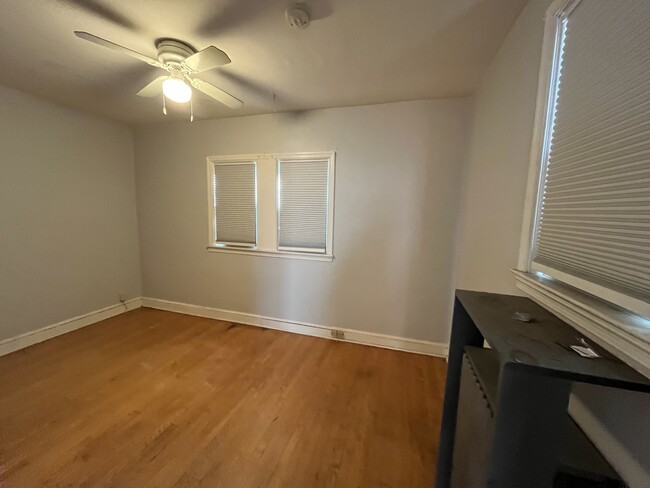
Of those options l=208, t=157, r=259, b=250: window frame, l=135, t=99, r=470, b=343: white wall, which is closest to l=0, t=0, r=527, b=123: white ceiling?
l=135, t=99, r=470, b=343: white wall

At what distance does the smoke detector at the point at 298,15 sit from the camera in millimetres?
1339

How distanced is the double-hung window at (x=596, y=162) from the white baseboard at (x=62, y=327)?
4291mm

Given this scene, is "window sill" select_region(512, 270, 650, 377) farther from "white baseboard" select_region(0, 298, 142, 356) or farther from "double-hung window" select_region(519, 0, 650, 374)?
"white baseboard" select_region(0, 298, 142, 356)

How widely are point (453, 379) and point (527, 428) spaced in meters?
0.63

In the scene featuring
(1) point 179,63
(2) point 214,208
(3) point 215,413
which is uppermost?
(1) point 179,63

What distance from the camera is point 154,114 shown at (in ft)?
9.96

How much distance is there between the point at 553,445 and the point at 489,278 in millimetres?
1136

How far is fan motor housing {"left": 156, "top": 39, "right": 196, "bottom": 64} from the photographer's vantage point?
1645 millimetres

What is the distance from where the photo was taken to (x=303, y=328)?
3.07 metres

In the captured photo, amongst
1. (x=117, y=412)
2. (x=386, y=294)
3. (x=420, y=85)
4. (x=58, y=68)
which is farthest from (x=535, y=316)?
(x=58, y=68)

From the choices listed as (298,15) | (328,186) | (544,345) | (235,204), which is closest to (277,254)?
(235,204)

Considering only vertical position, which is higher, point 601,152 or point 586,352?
point 601,152

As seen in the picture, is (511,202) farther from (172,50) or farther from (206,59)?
(172,50)

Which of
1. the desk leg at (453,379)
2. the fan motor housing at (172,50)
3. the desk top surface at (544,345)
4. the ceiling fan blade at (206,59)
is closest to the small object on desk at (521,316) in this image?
the desk top surface at (544,345)
